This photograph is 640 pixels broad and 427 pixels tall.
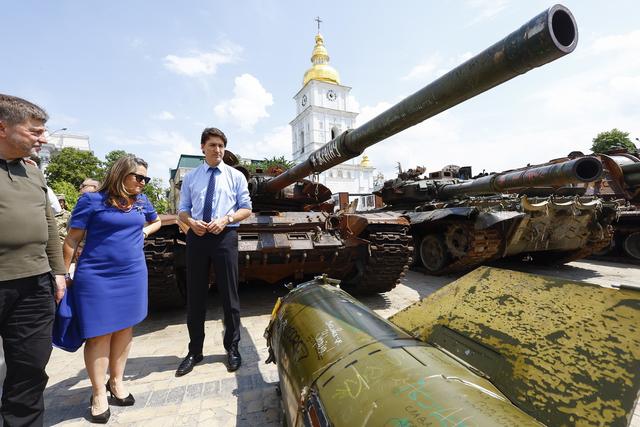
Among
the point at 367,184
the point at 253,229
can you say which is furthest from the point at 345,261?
the point at 367,184

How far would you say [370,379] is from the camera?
1.32m

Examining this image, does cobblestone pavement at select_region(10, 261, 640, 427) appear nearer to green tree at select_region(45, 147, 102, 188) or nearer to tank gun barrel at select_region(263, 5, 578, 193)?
tank gun barrel at select_region(263, 5, 578, 193)

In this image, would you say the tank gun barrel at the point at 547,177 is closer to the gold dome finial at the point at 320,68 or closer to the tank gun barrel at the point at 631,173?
the tank gun barrel at the point at 631,173

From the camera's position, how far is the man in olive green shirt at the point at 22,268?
175cm

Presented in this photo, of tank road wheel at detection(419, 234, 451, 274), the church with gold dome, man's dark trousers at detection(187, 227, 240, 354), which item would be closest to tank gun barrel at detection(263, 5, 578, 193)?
man's dark trousers at detection(187, 227, 240, 354)

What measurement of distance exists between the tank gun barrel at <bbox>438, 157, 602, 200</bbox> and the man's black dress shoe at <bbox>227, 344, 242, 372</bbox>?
4.87 metres

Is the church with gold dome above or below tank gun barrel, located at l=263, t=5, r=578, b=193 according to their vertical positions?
above

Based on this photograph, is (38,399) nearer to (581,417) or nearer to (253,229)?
(581,417)

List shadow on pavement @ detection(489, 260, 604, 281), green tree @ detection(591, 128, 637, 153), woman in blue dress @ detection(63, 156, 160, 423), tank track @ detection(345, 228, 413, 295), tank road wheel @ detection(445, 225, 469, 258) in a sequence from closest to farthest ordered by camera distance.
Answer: woman in blue dress @ detection(63, 156, 160, 423) → tank track @ detection(345, 228, 413, 295) → tank road wheel @ detection(445, 225, 469, 258) → shadow on pavement @ detection(489, 260, 604, 281) → green tree @ detection(591, 128, 637, 153)

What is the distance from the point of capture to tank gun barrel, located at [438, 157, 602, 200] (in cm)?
467

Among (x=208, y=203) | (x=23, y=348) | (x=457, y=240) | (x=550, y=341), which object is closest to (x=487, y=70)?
(x=550, y=341)

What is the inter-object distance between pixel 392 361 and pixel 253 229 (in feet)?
11.7

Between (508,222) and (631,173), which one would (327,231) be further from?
(631,173)

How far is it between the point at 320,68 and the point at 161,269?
48.8m
